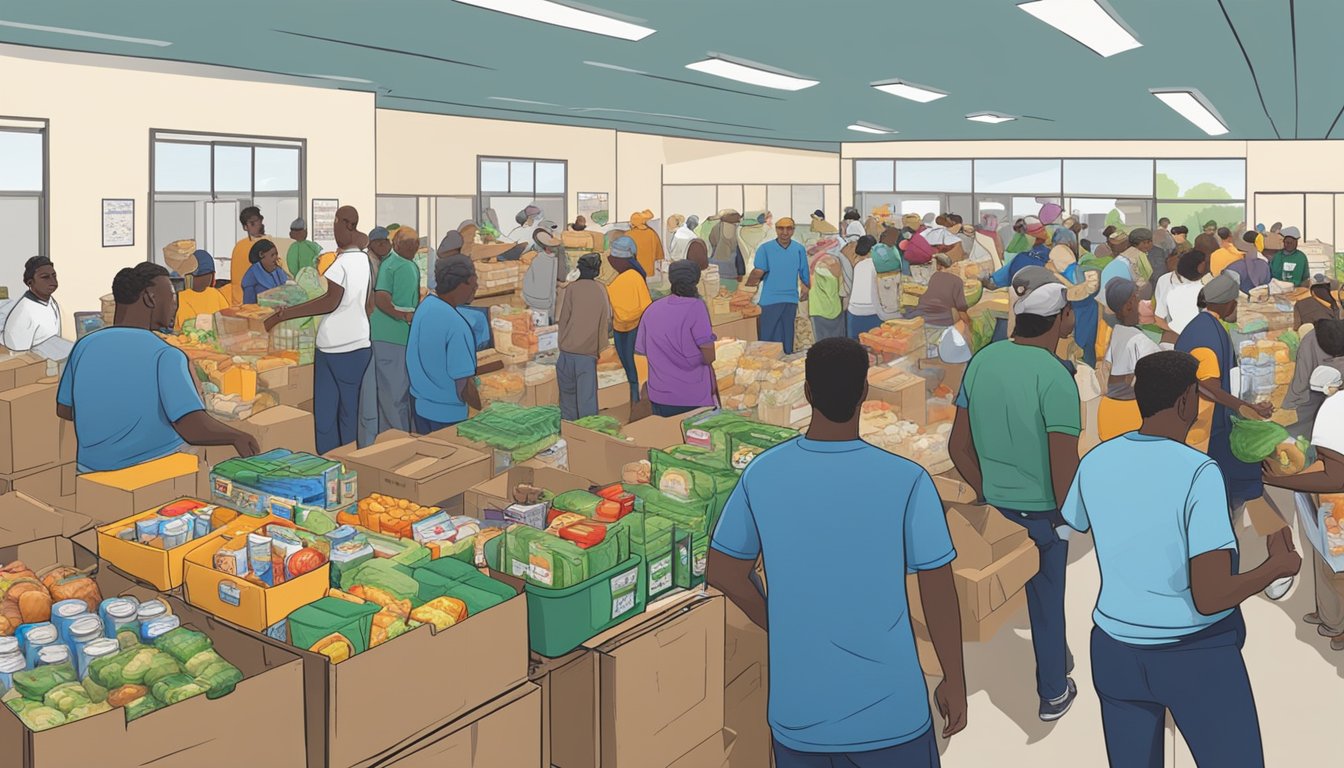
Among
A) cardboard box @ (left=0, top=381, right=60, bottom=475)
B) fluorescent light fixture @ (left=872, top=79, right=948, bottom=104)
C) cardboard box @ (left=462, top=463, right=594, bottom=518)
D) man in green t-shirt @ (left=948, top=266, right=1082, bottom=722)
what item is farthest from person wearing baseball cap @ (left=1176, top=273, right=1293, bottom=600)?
fluorescent light fixture @ (left=872, top=79, right=948, bottom=104)

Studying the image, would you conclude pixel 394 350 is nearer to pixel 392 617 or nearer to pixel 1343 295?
pixel 392 617

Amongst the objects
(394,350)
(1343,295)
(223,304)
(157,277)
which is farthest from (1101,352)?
(157,277)

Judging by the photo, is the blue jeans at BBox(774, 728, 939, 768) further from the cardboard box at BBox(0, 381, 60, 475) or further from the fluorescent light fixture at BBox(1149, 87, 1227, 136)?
the fluorescent light fixture at BBox(1149, 87, 1227, 136)

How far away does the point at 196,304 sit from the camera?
869cm

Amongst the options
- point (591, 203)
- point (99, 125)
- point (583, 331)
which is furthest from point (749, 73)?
point (591, 203)

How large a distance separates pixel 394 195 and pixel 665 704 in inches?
577

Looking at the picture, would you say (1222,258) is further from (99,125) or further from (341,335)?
(99,125)

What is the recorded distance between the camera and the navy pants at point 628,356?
8391 millimetres

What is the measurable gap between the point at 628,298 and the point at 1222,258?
20.1ft

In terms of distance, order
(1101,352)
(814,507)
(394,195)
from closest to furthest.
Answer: (814,507) < (1101,352) < (394,195)

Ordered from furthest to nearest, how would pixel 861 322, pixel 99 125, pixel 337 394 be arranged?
pixel 99 125 → pixel 861 322 → pixel 337 394

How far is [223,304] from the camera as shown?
8.97 m

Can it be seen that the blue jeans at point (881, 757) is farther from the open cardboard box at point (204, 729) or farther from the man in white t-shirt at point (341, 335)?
the man in white t-shirt at point (341, 335)

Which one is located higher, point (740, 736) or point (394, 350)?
point (394, 350)
